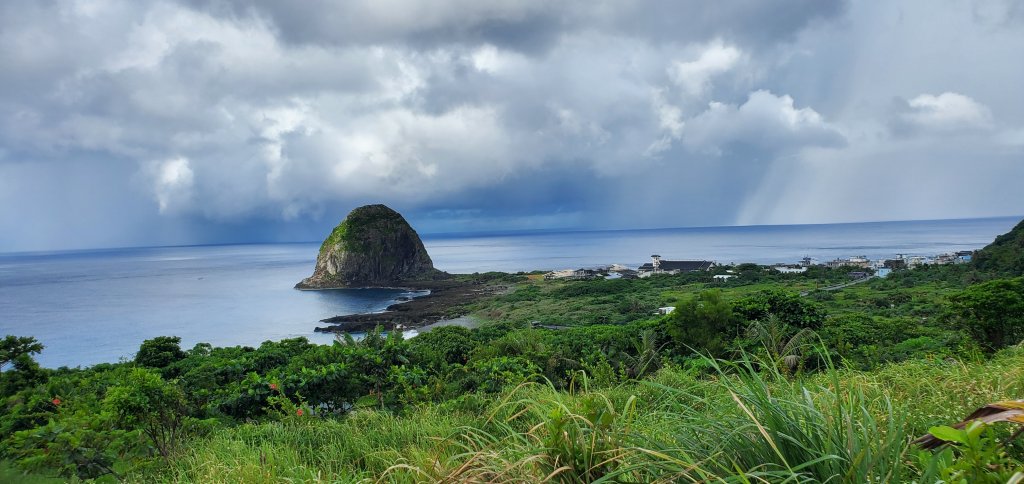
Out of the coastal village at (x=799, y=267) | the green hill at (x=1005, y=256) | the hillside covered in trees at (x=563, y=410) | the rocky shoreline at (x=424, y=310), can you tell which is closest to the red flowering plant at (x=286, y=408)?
the hillside covered in trees at (x=563, y=410)

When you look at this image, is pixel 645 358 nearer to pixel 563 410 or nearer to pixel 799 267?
pixel 563 410

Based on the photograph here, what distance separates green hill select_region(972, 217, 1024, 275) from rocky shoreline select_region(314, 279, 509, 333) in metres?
39.3

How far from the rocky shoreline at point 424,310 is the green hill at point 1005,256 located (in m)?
39.3

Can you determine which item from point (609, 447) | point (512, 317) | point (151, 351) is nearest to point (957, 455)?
point (609, 447)

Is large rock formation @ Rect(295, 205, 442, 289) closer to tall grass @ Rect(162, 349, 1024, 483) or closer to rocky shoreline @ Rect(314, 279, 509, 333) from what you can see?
rocky shoreline @ Rect(314, 279, 509, 333)

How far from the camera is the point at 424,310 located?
164 feet

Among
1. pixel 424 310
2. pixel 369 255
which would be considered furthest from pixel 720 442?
pixel 369 255

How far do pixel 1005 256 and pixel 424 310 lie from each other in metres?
45.4

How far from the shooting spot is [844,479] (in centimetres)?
192

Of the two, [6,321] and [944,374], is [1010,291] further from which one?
[6,321]

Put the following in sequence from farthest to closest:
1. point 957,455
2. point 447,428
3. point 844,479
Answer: point 447,428 < point 957,455 < point 844,479

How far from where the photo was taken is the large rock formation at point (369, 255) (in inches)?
3243

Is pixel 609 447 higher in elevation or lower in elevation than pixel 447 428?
higher

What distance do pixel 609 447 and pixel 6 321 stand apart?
7062 cm
